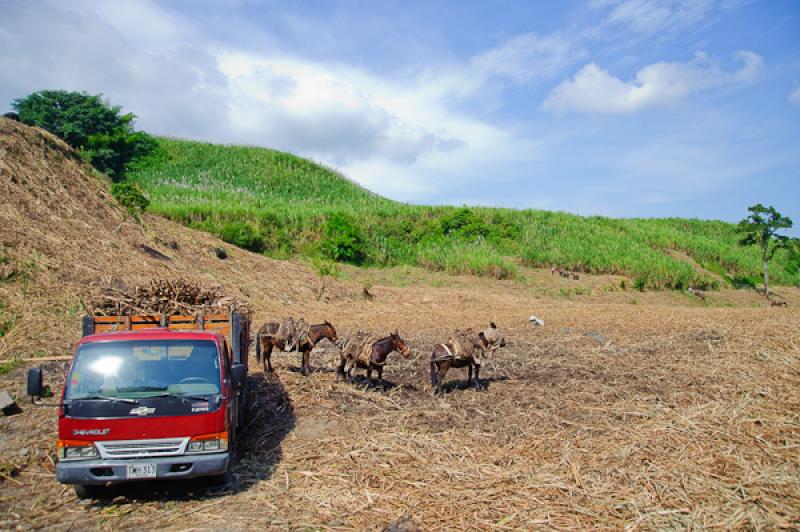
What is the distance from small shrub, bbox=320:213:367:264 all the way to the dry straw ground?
1576 centimetres

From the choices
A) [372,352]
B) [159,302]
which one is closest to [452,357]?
[372,352]

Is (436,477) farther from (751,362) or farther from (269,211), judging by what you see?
(269,211)

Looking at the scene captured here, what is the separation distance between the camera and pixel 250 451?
7.36 m

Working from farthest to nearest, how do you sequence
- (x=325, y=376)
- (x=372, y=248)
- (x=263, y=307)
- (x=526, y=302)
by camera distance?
(x=372, y=248), (x=526, y=302), (x=263, y=307), (x=325, y=376)

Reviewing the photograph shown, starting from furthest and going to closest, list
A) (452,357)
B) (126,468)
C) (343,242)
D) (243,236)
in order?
1. (343,242)
2. (243,236)
3. (452,357)
4. (126,468)

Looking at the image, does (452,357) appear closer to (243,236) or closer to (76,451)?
(76,451)

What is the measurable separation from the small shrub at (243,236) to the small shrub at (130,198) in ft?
21.4

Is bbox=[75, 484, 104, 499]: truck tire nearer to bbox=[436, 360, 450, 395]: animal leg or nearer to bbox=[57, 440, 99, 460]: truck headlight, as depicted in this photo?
bbox=[57, 440, 99, 460]: truck headlight

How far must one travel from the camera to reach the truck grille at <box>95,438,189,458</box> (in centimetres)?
553

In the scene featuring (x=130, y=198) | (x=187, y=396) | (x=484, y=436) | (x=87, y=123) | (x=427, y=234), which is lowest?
(x=484, y=436)

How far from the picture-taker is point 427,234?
3819 centimetres

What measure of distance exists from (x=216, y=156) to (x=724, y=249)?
162ft

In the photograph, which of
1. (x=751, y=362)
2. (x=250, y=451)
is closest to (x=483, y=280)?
(x=751, y=362)

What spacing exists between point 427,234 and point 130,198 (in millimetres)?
20758
